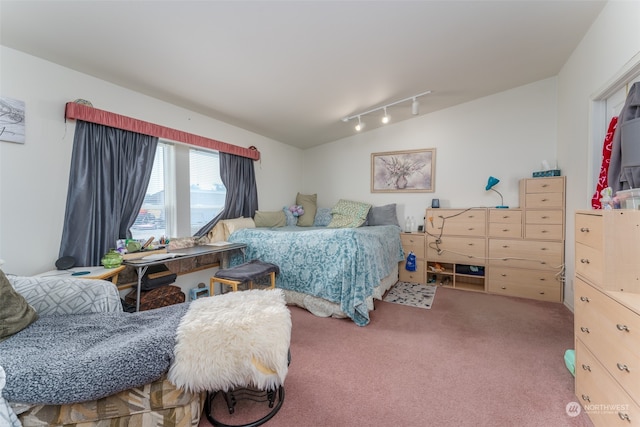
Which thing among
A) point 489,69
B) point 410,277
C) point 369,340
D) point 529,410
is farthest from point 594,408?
point 489,69

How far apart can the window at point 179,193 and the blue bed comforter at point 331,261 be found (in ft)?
2.18

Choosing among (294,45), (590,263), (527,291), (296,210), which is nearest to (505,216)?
(527,291)

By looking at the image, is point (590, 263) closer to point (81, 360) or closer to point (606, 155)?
point (606, 155)

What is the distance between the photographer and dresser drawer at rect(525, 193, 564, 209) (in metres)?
2.92

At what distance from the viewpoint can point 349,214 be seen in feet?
13.0

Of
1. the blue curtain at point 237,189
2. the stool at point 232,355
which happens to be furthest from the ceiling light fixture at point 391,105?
the stool at point 232,355

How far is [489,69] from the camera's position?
2799 millimetres

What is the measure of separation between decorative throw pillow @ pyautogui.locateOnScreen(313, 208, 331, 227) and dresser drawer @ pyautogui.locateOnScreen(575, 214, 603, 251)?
10.2ft

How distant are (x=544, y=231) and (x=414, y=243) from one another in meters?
1.47

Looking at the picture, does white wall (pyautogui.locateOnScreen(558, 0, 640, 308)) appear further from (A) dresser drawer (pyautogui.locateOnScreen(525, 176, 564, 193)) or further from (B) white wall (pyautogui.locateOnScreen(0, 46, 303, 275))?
(B) white wall (pyautogui.locateOnScreen(0, 46, 303, 275))

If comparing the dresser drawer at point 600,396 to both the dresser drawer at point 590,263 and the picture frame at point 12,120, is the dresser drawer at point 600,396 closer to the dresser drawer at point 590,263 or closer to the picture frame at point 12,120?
the dresser drawer at point 590,263

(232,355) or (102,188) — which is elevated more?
(102,188)

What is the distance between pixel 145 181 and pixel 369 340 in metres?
2.54

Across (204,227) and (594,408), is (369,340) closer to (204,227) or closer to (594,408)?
(594,408)
